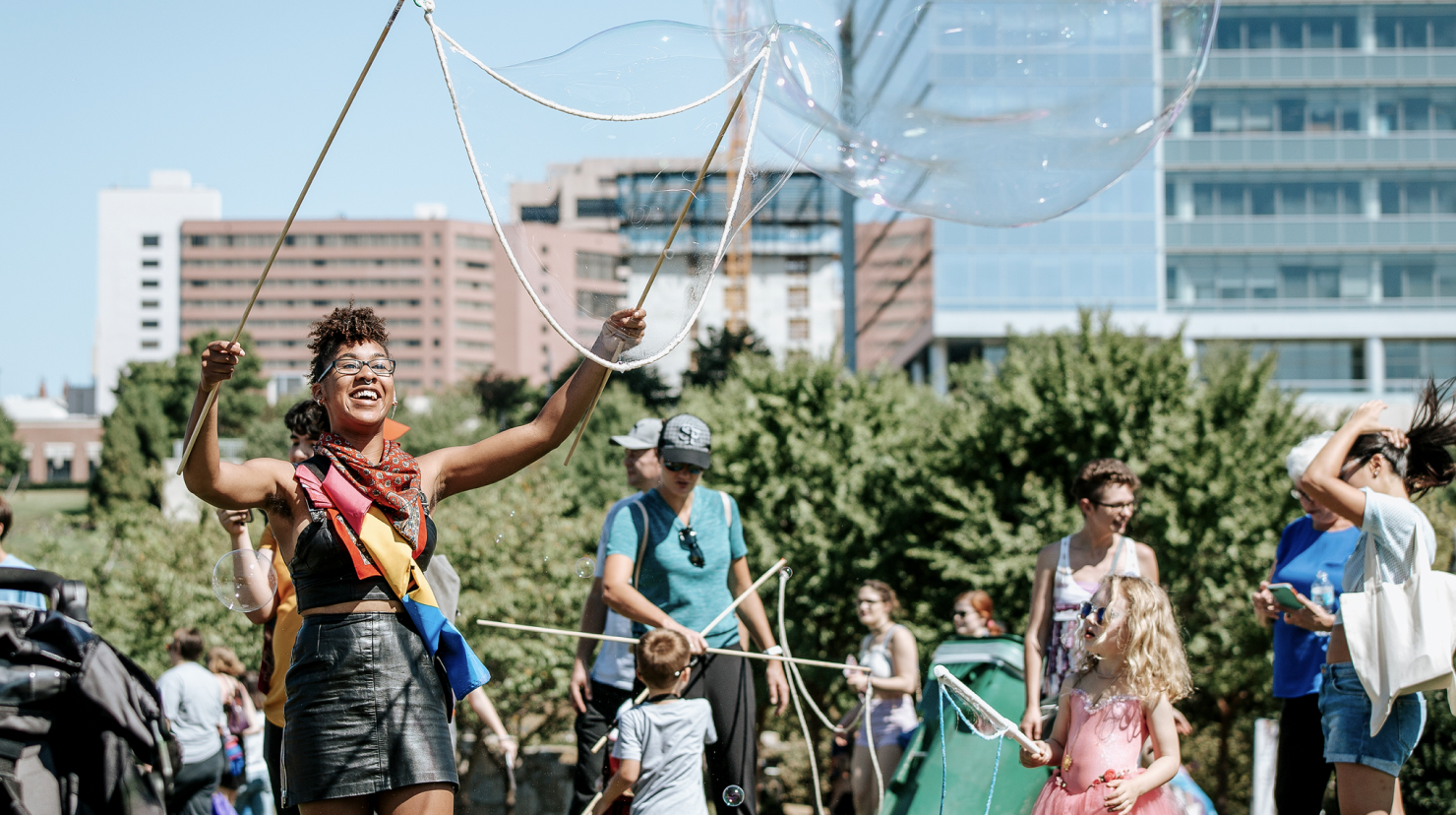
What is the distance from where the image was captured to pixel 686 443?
208 inches

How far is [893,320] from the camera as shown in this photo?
54.1m

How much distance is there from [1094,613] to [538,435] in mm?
2204

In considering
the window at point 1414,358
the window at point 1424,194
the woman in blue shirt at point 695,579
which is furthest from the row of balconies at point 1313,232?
the woman in blue shirt at point 695,579

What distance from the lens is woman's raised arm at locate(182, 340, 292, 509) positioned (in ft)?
9.19

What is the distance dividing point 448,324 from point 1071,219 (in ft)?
298

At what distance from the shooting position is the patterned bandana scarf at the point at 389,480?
3.00 meters

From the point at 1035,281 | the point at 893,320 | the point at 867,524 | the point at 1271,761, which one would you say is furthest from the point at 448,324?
the point at 1271,761

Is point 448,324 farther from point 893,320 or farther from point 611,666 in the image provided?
point 611,666

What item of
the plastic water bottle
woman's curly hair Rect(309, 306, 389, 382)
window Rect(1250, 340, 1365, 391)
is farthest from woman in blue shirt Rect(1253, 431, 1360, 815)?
window Rect(1250, 340, 1365, 391)

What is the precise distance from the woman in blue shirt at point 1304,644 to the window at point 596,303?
2.57 m

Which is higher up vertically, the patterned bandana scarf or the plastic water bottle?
the patterned bandana scarf

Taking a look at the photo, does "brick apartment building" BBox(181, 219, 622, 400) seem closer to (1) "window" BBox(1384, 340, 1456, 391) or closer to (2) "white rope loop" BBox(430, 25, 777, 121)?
(1) "window" BBox(1384, 340, 1456, 391)

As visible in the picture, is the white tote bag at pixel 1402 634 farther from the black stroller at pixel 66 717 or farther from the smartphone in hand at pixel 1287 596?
the black stroller at pixel 66 717

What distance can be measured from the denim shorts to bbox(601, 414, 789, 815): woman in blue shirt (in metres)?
2.16
